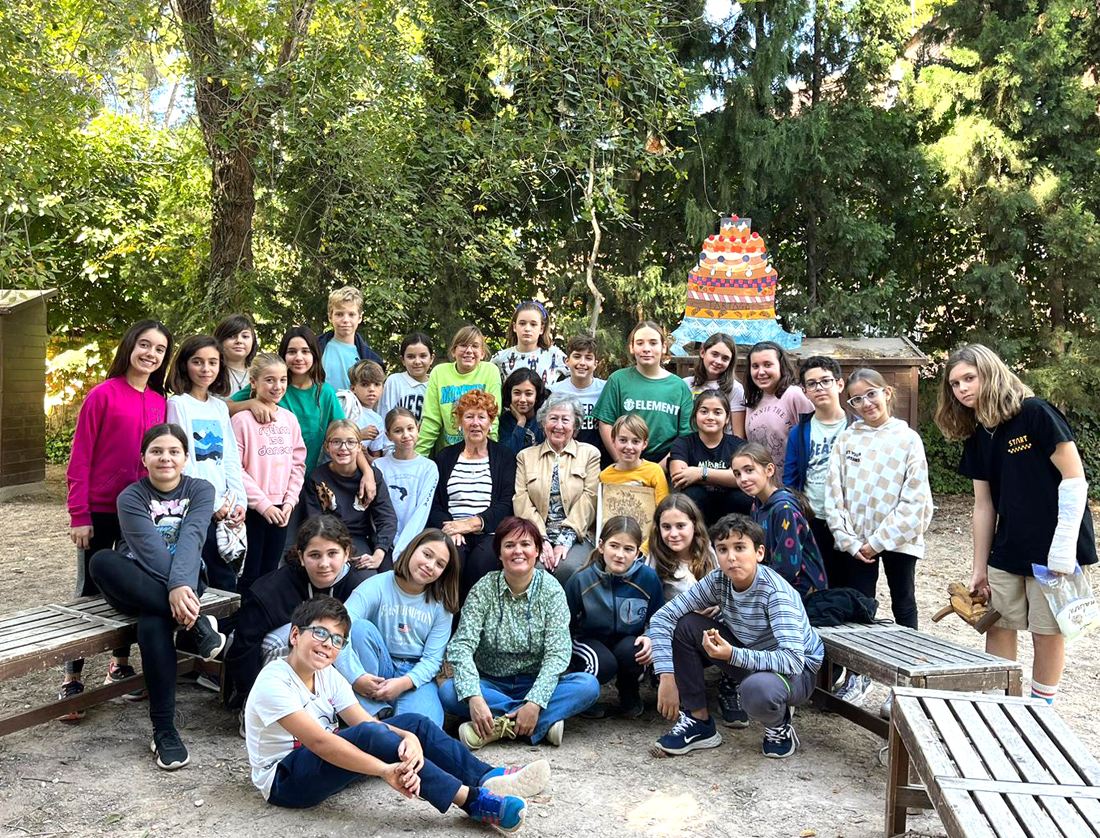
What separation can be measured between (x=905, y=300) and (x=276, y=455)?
917 cm

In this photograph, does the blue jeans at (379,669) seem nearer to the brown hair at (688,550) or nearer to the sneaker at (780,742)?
the brown hair at (688,550)

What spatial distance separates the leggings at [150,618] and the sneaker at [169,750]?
0.03 m

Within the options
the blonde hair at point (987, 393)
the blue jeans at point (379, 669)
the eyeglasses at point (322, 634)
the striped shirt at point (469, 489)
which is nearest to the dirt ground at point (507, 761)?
the blue jeans at point (379, 669)

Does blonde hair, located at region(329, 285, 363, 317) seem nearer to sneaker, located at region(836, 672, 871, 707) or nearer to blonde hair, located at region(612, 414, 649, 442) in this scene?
blonde hair, located at region(612, 414, 649, 442)

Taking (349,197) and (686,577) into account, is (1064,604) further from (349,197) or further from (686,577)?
(349,197)

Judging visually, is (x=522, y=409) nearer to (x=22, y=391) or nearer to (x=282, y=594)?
(x=282, y=594)

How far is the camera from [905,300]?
38.5 feet

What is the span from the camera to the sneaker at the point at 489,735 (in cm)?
387

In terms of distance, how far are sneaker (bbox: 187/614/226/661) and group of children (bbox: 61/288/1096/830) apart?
1 cm

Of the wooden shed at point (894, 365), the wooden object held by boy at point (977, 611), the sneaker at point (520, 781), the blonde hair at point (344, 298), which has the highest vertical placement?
the blonde hair at point (344, 298)

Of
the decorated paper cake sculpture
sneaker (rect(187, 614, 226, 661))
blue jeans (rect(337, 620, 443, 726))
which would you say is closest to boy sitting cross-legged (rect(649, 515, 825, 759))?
blue jeans (rect(337, 620, 443, 726))

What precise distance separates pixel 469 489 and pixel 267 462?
995 mm

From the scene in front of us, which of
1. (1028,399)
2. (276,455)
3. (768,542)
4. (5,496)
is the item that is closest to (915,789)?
(768,542)

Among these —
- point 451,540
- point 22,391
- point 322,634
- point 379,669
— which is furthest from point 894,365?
point 22,391
